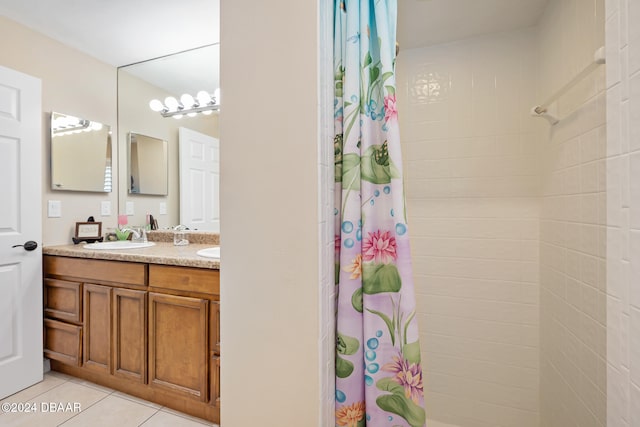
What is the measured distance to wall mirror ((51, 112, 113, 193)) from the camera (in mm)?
2188

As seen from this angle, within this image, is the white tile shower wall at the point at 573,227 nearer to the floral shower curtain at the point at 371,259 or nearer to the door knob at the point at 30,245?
the floral shower curtain at the point at 371,259

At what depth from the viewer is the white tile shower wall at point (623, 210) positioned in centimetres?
47

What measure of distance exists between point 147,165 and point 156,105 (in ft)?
1.62

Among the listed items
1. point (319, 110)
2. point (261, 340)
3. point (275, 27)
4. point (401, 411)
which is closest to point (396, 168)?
point (319, 110)

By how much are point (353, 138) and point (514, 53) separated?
3.79ft

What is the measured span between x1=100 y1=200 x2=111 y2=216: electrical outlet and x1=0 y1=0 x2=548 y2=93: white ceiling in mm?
1074

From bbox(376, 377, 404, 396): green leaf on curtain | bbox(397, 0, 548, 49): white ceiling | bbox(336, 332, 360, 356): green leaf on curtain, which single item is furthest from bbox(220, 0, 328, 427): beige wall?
bbox(397, 0, 548, 49): white ceiling

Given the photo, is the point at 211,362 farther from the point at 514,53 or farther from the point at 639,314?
the point at 514,53

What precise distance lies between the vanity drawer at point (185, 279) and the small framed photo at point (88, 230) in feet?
3.56

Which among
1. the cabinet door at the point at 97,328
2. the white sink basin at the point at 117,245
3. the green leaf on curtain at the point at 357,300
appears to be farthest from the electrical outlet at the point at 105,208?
the green leaf on curtain at the point at 357,300

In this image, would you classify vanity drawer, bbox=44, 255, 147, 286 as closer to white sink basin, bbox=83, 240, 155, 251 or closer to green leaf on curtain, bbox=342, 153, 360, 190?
white sink basin, bbox=83, 240, 155, 251

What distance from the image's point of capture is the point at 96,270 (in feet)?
5.99

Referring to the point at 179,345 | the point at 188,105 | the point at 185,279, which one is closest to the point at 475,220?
the point at 185,279

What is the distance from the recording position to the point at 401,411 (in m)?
1.07
